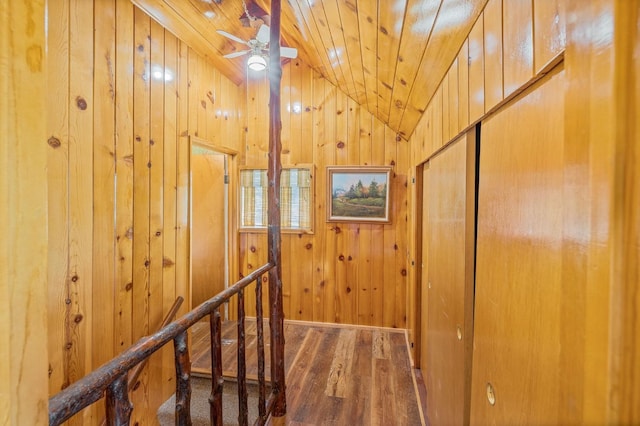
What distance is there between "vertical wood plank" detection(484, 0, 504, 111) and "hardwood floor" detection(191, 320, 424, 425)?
218 centimetres

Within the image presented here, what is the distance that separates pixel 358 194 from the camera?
3398mm

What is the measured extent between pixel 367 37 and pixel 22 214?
5.74ft

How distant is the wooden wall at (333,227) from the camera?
11.0 ft

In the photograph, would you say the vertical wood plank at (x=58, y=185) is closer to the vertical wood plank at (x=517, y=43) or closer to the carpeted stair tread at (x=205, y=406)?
the carpeted stair tread at (x=205, y=406)

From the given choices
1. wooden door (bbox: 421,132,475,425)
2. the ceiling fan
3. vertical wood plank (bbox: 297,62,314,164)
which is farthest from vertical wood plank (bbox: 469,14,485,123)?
vertical wood plank (bbox: 297,62,314,164)

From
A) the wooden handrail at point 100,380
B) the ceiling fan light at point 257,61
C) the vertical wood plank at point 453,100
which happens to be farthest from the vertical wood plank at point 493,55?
the ceiling fan light at point 257,61

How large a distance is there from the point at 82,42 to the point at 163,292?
5.82 ft

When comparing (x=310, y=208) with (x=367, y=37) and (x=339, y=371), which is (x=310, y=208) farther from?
(x=367, y=37)

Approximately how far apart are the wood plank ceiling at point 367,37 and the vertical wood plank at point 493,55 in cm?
6

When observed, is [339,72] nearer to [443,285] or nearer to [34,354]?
[443,285]

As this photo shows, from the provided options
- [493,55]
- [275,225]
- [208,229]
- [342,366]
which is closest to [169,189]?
[275,225]

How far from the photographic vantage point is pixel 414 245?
2.61 metres

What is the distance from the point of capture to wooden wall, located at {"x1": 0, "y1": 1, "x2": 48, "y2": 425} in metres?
0.33

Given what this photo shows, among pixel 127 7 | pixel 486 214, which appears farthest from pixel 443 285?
pixel 127 7
